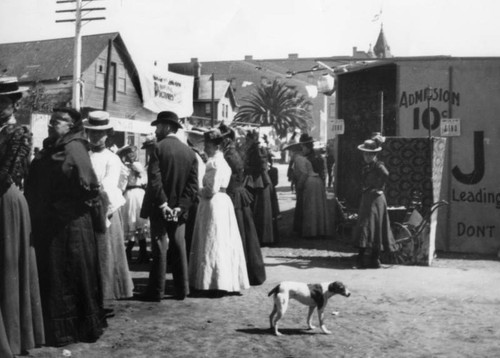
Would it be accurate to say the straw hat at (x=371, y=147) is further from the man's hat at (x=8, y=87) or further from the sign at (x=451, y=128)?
the man's hat at (x=8, y=87)

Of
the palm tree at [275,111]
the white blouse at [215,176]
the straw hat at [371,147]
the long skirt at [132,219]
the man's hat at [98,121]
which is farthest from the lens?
the palm tree at [275,111]

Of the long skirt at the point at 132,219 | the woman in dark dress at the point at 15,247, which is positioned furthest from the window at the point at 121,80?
the woman in dark dress at the point at 15,247

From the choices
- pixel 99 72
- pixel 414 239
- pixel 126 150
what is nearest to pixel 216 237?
pixel 126 150

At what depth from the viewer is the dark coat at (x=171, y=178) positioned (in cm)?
683

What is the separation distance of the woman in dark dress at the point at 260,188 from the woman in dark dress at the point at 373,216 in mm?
2219

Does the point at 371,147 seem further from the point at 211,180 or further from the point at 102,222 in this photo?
the point at 102,222

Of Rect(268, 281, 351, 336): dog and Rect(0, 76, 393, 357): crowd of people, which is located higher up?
Rect(0, 76, 393, 357): crowd of people

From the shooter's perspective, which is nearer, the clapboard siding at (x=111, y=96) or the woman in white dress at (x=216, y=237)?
the woman in white dress at (x=216, y=237)

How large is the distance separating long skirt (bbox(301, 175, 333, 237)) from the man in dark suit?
6081mm

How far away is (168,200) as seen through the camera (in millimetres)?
6969

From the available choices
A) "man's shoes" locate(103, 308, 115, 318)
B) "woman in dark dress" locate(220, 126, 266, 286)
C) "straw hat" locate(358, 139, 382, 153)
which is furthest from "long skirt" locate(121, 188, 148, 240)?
"straw hat" locate(358, 139, 382, 153)

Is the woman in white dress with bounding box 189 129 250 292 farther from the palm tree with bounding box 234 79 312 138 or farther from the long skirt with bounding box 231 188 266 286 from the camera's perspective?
the palm tree with bounding box 234 79 312 138

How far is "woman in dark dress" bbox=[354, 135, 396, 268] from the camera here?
9.35 metres

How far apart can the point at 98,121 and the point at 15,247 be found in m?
1.98
